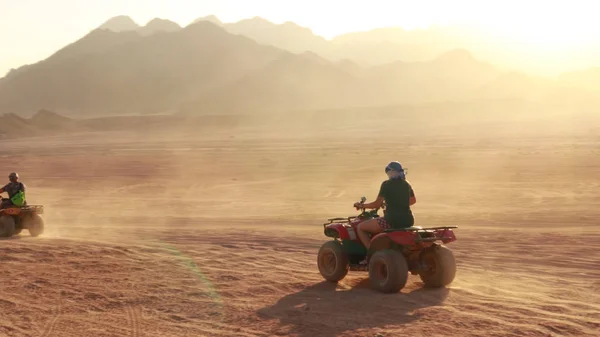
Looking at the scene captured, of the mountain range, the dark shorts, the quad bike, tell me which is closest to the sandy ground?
the quad bike

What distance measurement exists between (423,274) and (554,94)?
406 ft

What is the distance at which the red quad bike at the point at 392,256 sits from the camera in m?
9.43

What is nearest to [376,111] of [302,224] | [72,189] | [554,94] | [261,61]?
[554,94]

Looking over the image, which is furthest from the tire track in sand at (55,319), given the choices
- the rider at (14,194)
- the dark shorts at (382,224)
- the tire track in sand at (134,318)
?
the rider at (14,194)

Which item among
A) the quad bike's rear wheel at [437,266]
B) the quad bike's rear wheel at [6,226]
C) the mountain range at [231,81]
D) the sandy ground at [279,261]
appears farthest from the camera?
the mountain range at [231,81]

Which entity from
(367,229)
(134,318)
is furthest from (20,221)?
(367,229)

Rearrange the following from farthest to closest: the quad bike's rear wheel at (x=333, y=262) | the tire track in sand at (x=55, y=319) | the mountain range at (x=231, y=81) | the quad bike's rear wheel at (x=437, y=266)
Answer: the mountain range at (x=231, y=81) < the quad bike's rear wheel at (x=333, y=262) < the quad bike's rear wheel at (x=437, y=266) < the tire track in sand at (x=55, y=319)

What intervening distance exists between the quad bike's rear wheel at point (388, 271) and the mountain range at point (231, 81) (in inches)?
4738

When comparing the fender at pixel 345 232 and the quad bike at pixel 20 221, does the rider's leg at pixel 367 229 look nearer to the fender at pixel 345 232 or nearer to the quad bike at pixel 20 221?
the fender at pixel 345 232

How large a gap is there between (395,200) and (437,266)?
109 cm

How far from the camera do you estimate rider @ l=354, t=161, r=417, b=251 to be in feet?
31.0

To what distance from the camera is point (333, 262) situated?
10.5 meters

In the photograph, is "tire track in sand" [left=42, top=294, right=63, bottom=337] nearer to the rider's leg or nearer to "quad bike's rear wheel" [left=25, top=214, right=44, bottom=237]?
the rider's leg

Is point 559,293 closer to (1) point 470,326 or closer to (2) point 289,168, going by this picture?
(1) point 470,326
